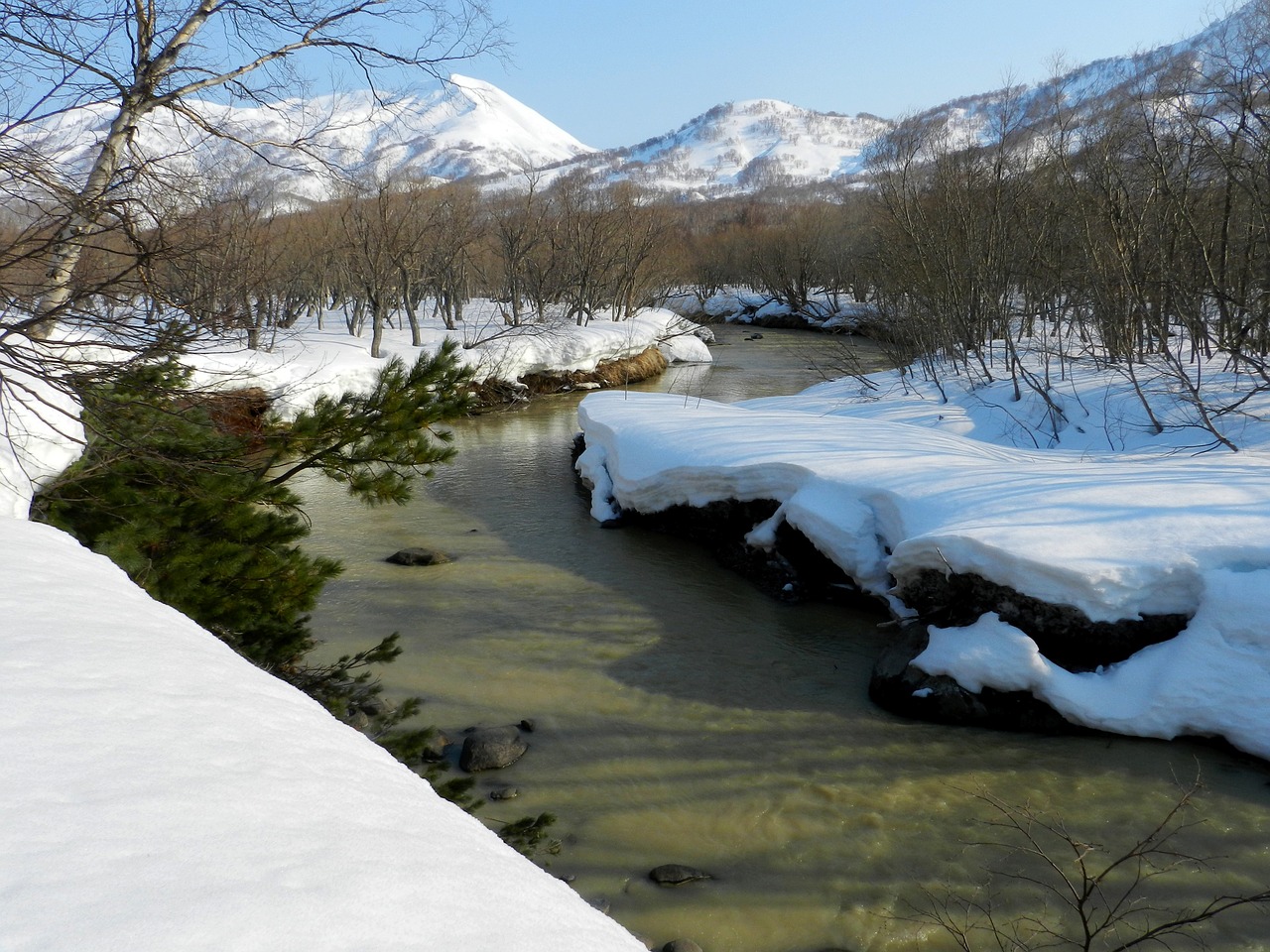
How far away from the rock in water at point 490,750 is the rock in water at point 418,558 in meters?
3.90

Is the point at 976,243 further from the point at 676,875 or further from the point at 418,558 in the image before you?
the point at 676,875

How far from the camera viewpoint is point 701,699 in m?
6.11

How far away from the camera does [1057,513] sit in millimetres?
6555

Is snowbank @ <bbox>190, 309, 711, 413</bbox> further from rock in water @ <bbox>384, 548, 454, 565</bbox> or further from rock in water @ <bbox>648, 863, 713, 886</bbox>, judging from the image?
rock in water @ <bbox>648, 863, 713, 886</bbox>

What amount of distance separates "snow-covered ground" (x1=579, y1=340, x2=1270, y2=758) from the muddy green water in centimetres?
43

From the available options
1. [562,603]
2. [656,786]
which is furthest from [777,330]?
[656,786]

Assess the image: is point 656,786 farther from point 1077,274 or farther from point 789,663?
point 1077,274

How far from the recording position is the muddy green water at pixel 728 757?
409 centimetres

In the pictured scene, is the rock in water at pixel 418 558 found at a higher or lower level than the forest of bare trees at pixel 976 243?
lower

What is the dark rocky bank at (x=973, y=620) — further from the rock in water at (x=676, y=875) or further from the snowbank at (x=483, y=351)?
the snowbank at (x=483, y=351)

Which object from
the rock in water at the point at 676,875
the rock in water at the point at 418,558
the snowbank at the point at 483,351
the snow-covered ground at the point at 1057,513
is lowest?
the rock in water at the point at 676,875

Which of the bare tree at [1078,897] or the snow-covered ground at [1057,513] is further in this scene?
the snow-covered ground at [1057,513]

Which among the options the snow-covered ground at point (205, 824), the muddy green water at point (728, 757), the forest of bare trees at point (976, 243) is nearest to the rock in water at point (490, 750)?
the muddy green water at point (728, 757)

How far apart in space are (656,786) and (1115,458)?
7.63 meters
